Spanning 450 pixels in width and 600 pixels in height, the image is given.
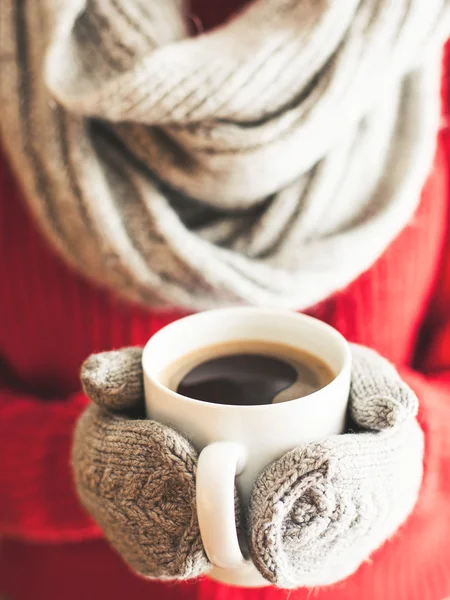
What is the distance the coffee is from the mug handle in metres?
0.05

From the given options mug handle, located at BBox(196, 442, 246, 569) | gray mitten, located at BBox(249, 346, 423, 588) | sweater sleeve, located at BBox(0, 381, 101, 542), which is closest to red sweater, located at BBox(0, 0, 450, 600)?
sweater sleeve, located at BBox(0, 381, 101, 542)

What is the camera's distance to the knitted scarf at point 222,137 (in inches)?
18.3

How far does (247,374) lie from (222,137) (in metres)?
0.21

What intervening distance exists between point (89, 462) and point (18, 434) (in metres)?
→ 0.21

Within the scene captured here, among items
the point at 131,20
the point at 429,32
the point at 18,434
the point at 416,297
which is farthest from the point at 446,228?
the point at 18,434

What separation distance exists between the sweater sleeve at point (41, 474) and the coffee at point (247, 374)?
0.22 metres

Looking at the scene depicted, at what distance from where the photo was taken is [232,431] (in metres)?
0.29

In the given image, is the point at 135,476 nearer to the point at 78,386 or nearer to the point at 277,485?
the point at 277,485

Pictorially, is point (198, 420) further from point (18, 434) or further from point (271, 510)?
point (18, 434)

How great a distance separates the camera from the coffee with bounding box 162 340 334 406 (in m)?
0.34

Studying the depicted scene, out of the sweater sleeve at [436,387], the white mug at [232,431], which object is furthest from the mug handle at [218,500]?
the sweater sleeve at [436,387]

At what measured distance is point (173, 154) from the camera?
525mm

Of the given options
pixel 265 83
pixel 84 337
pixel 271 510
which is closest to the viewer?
pixel 271 510

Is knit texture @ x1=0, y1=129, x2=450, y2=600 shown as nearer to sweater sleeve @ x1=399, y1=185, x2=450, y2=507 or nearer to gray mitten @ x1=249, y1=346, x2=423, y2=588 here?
sweater sleeve @ x1=399, y1=185, x2=450, y2=507
